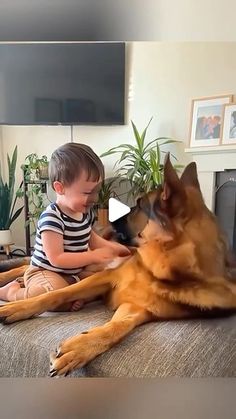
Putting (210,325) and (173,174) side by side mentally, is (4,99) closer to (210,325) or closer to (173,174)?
(173,174)

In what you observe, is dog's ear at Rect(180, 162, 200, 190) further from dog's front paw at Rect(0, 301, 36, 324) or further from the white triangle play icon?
dog's front paw at Rect(0, 301, 36, 324)

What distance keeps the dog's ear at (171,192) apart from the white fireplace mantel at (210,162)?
0.03m

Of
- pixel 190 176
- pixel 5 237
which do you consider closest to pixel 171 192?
pixel 190 176

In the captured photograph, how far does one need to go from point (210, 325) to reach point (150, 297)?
10 cm

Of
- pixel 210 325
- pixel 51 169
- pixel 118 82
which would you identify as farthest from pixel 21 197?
pixel 210 325

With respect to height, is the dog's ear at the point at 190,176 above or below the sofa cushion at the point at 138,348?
above

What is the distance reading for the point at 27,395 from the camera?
0.47 m

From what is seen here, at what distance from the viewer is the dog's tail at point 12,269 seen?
600mm

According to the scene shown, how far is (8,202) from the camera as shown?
1.85 feet

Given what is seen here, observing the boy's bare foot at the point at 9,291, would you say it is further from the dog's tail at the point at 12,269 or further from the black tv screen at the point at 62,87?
the black tv screen at the point at 62,87

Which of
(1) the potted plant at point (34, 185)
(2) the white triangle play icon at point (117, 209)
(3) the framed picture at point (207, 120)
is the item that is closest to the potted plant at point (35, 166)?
(1) the potted plant at point (34, 185)

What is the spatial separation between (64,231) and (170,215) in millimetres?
161

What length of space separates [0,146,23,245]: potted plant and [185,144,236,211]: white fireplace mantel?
243 mm
